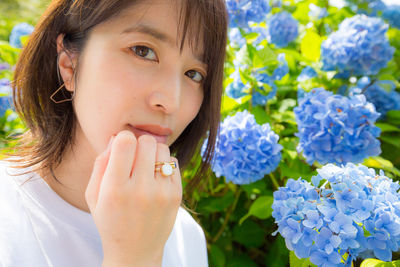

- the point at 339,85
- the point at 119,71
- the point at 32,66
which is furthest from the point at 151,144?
the point at 339,85

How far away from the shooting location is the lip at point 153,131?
44.9 inches

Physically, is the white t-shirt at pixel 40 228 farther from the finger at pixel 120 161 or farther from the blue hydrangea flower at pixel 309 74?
the blue hydrangea flower at pixel 309 74

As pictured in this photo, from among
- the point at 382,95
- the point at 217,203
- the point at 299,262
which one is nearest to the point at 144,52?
the point at 299,262

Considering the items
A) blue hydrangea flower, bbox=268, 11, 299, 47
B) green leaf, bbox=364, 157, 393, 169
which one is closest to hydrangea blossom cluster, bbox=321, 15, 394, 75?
blue hydrangea flower, bbox=268, 11, 299, 47

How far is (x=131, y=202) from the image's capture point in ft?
3.11

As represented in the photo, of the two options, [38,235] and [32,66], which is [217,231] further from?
[32,66]

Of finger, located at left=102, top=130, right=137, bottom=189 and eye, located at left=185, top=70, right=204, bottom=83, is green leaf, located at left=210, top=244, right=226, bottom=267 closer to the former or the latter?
eye, located at left=185, top=70, right=204, bottom=83

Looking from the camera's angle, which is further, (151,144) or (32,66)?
(32,66)

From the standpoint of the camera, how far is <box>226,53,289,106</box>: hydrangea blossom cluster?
1910mm

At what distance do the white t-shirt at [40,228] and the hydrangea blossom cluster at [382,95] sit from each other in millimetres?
1674

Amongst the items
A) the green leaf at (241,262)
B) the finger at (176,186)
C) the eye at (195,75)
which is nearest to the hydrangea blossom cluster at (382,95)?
the eye at (195,75)

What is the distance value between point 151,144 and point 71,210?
1.71ft

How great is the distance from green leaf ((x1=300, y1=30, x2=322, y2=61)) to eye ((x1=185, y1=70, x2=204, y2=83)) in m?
0.98

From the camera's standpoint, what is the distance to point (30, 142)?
5.17 feet
